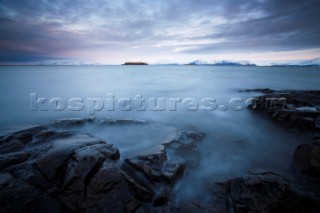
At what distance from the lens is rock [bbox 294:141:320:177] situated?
397 cm

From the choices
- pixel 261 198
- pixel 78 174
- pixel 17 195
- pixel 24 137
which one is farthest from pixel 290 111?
pixel 24 137

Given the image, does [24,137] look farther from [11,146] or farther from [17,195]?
[17,195]

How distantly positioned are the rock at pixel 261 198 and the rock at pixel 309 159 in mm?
1186

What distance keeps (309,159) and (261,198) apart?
1.99 m

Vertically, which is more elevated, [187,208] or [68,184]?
[68,184]

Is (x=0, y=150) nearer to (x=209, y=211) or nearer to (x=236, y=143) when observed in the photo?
(x=209, y=211)

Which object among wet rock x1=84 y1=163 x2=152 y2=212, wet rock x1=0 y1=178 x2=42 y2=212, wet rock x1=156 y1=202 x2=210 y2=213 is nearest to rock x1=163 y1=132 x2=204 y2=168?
wet rock x1=156 y1=202 x2=210 y2=213

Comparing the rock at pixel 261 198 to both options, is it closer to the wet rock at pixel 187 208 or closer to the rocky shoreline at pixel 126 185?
the rocky shoreline at pixel 126 185

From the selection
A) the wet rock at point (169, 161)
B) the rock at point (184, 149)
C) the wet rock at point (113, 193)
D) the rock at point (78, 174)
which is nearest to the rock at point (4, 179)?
the rock at point (78, 174)

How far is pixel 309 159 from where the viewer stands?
411cm

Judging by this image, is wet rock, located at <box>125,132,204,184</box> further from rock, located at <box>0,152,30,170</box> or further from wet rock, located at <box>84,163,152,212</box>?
rock, located at <box>0,152,30,170</box>

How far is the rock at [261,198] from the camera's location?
123 inches

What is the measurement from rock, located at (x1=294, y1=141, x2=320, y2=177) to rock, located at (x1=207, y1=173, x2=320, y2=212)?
119 centimetres

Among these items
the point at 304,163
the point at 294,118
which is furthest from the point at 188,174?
the point at 294,118
